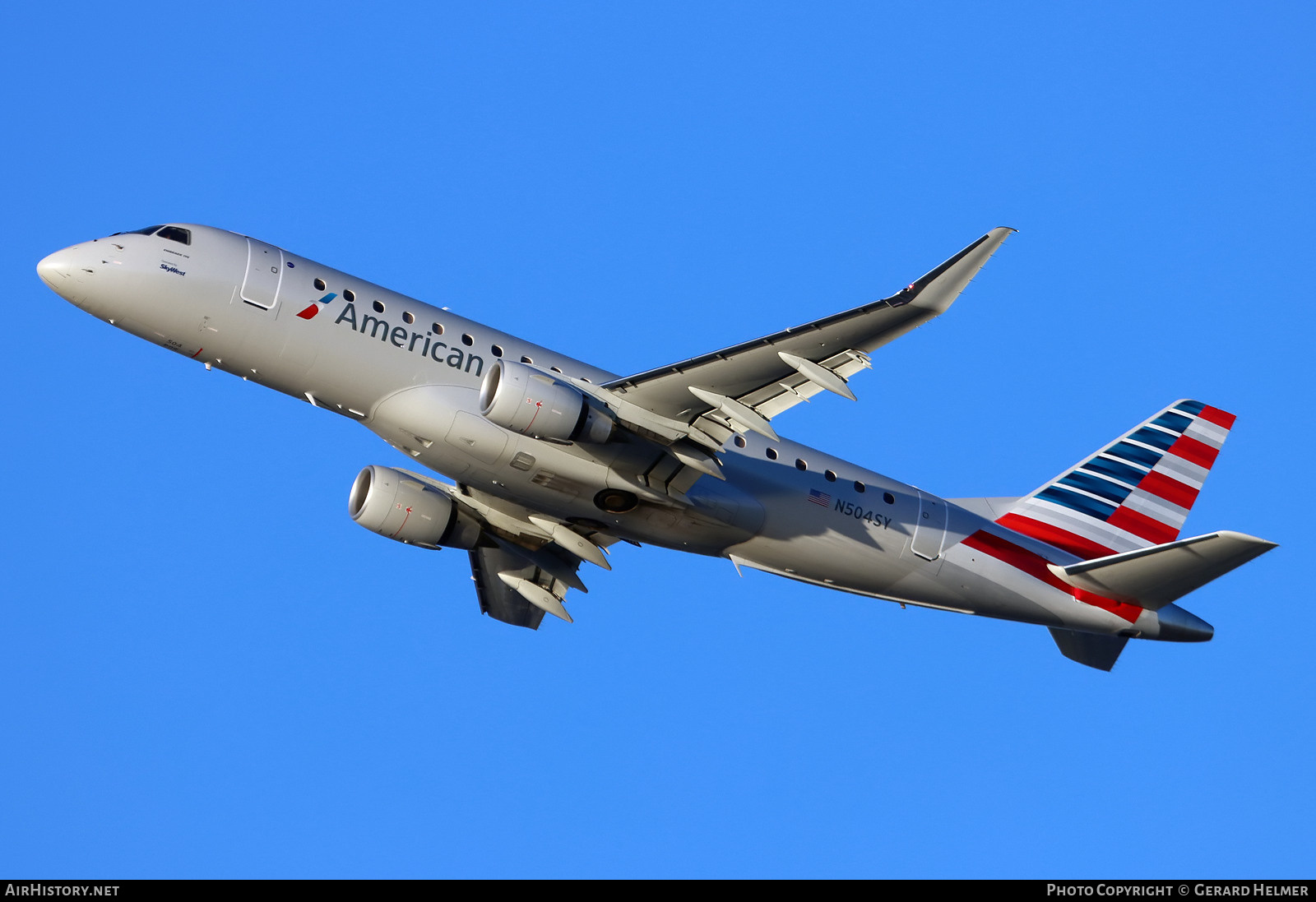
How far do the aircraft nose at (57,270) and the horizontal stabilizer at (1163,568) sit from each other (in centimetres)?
Result: 2598

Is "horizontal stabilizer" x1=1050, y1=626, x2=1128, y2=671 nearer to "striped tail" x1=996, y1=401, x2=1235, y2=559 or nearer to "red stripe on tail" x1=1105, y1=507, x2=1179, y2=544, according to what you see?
"striped tail" x1=996, y1=401, x2=1235, y2=559

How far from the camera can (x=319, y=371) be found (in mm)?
33375

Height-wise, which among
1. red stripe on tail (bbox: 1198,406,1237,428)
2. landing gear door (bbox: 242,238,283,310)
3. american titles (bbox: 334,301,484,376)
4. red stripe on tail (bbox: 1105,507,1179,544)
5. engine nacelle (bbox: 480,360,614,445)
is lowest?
engine nacelle (bbox: 480,360,614,445)

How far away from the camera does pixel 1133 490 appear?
140ft

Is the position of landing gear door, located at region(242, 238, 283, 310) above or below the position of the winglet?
above

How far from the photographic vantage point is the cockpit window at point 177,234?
3356 centimetres

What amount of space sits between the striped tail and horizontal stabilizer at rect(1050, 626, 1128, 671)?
7.72ft

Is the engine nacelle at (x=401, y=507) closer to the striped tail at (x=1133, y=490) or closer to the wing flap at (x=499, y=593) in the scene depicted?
the wing flap at (x=499, y=593)

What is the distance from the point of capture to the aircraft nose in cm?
3281

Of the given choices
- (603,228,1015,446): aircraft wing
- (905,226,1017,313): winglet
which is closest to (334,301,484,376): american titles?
(603,228,1015,446): aircraft wing
